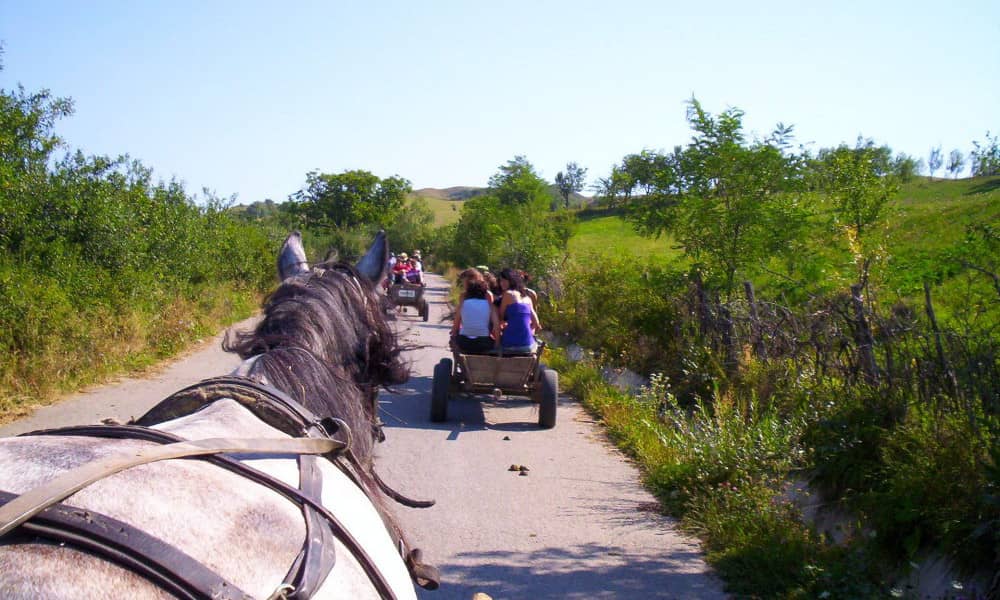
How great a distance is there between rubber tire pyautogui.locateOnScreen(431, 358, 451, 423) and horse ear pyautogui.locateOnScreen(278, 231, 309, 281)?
417cm

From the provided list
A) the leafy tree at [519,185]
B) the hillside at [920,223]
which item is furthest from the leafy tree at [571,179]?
the leafy tree at [519,185]

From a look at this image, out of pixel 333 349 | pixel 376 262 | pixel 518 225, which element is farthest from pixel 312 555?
pixel 518 225

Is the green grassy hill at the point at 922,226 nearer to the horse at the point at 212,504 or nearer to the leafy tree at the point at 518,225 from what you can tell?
the leafy tree at the point at 518,225

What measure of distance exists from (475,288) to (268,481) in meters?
7.11

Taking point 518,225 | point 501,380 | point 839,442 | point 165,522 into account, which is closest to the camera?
point 165,522

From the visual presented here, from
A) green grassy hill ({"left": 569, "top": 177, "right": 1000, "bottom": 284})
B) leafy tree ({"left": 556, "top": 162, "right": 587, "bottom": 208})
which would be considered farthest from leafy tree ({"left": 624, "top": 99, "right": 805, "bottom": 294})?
leafy tree ({"left": 556, "top": 162, "right": 587, "bottom": 208})

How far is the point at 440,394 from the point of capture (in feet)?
26.4

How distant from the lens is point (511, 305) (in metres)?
8.56

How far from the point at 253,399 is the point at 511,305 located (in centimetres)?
645

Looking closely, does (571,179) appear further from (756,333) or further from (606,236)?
(756,333)

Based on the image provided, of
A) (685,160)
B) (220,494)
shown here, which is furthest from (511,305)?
(220,494)

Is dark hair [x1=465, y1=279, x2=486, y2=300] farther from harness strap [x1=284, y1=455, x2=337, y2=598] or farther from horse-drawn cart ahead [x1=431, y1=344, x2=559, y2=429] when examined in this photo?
harness strap [x1=284, y1=455, x2=337, y2=598]

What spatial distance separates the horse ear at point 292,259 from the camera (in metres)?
3.87

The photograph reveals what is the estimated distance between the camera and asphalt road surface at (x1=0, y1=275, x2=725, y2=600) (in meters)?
4.08
